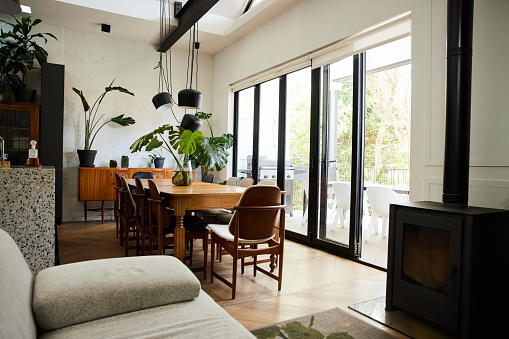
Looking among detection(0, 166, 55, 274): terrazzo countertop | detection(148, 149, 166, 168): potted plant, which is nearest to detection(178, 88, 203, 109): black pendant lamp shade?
detection(148, 149, 166, 168): potted plant

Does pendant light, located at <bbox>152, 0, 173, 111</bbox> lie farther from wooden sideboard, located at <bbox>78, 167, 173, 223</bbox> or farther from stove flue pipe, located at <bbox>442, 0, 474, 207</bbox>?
stove flue pipe, located at <bbox>442, 0, 474, 207</bbox>

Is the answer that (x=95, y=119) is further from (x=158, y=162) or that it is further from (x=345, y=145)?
(x=345, y=145)

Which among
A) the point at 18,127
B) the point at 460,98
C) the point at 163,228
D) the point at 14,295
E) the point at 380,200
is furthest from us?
the point at 18,127

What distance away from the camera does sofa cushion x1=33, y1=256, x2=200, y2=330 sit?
1178 millimetres

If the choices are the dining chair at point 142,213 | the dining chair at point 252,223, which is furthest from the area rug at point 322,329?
the dining chair at point 142,213

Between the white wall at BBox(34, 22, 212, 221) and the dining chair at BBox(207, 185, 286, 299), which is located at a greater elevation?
the white wall at BBox(34, 22, 212, 221)

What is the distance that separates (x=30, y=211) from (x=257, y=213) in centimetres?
147

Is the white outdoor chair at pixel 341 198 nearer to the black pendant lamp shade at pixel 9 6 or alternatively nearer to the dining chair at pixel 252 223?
the dining chair at pixel 252 223

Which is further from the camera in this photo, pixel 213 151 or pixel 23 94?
pixel 213 151

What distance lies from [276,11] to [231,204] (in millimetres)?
3290

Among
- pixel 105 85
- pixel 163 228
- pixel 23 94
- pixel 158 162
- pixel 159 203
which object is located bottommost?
pixel 163 228

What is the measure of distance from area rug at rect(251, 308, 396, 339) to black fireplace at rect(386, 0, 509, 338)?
0.34m

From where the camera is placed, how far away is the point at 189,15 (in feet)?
16.7

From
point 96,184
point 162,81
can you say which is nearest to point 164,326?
point 96,184
